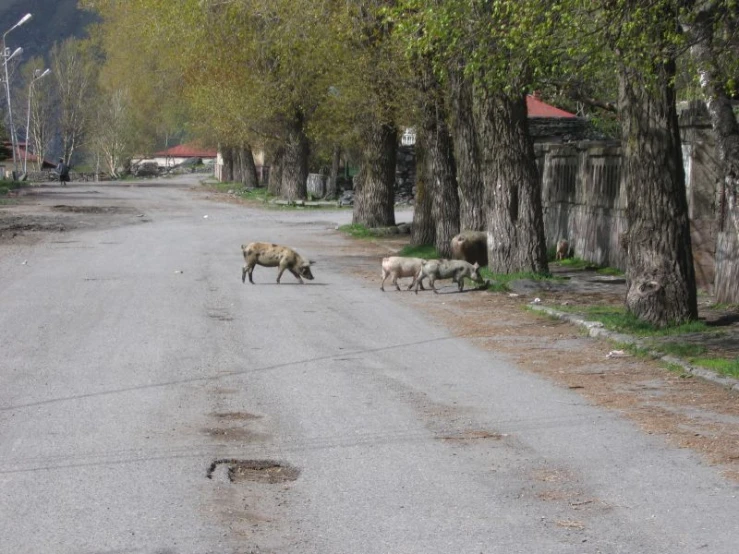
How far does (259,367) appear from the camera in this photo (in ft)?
40.2

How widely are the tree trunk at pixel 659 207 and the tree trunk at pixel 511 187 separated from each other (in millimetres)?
5766

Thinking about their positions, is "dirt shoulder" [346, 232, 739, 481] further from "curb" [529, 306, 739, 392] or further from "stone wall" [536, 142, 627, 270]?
"stone wall" [536, 142, 627, 270]

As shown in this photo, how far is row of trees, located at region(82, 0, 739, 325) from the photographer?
13320mm

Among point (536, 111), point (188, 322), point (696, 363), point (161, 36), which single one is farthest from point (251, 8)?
point (536, 111)

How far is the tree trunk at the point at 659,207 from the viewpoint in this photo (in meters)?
14.5

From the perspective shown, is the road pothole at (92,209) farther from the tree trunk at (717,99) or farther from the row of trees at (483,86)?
the tree trunk at (717,99)

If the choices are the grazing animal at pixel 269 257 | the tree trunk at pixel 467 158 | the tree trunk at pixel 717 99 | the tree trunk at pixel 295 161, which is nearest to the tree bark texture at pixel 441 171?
the tree trunk at pixel 467 158

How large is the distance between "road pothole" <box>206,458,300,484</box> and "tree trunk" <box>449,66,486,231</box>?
15728 millimetres

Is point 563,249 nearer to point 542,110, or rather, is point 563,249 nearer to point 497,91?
point 497,91

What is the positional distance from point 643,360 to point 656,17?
3725 millimetres

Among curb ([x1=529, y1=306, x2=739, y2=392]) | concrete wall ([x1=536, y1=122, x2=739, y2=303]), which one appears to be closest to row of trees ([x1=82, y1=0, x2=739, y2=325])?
curb ([x1=529, y1=306, x2=739, y2=392])

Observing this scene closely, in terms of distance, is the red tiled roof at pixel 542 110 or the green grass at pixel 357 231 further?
the red tiled roof at pixel 542 110

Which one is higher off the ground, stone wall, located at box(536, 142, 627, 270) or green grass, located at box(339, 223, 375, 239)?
stone wall, located at box(536, 142, 627, 270)

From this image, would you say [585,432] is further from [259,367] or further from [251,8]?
[251,8]
